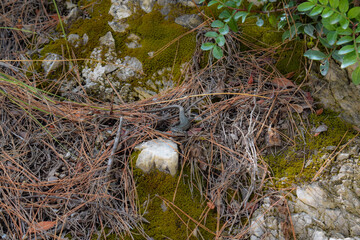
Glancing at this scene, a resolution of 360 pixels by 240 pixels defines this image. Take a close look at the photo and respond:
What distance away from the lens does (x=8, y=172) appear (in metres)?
2.02

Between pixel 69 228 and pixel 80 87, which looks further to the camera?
pixel 80 87

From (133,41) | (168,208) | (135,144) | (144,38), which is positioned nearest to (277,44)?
(144,38)

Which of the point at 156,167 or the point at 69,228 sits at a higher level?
the point at 156,167

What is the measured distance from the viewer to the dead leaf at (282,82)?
2205 millimetres

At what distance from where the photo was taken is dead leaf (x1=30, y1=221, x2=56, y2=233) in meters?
1.79

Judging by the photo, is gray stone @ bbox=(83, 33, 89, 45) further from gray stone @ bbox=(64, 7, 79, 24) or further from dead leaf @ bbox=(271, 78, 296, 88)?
dead leaf @ bbox=(271, 78, 296, 88)

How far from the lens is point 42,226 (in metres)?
1.81

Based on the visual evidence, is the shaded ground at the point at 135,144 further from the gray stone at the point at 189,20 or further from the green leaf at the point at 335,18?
the green leaf at the point at 335,18

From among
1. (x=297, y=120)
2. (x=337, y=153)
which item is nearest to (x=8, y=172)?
(x=297, y=120)

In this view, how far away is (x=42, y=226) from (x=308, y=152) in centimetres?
176

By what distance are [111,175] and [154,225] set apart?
0.46m

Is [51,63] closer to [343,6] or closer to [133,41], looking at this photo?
[133,41]

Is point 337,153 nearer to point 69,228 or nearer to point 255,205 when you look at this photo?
point 255,205

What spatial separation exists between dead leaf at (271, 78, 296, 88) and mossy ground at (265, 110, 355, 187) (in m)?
0.32
